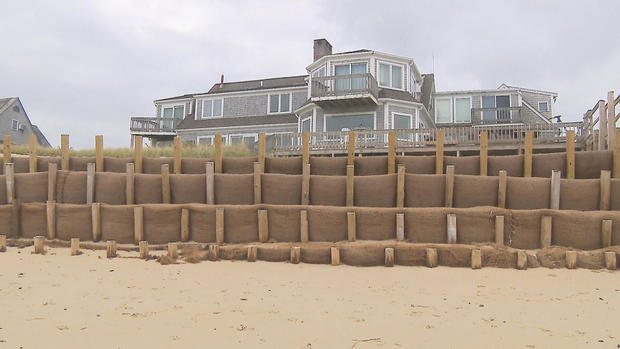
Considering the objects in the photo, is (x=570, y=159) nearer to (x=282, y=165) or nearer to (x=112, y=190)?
(x=282, y=165)

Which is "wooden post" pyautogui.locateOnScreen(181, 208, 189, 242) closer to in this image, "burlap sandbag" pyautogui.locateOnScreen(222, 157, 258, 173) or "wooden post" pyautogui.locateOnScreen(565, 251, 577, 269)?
"burlap sandbag" pyautogui.locateOnScreen(222, 157, 258, 173)

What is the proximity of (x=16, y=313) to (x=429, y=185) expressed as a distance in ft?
23.8

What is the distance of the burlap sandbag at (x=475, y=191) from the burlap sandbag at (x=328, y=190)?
2.30 meters

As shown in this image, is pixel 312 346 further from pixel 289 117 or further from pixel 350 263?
pixel 289 117

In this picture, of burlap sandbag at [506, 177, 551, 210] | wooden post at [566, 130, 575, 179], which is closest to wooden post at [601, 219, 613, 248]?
burlap sandbag at [506, 177, 551, 210]

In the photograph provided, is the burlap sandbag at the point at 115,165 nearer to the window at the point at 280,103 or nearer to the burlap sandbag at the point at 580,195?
the burlap sandbag at the point at 580,195

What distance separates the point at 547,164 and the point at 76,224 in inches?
400

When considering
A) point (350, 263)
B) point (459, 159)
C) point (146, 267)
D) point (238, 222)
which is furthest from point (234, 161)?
point (459, 159)

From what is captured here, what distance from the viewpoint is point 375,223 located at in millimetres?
8523

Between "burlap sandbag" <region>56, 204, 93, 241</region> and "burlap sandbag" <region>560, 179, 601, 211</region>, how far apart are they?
31.2ft

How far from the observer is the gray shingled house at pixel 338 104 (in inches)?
910

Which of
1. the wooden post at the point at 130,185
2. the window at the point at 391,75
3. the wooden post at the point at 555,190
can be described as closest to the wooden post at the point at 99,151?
the wooden post at the point at 130,185

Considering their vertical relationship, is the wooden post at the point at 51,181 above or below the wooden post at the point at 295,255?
above

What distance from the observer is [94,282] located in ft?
23.2
